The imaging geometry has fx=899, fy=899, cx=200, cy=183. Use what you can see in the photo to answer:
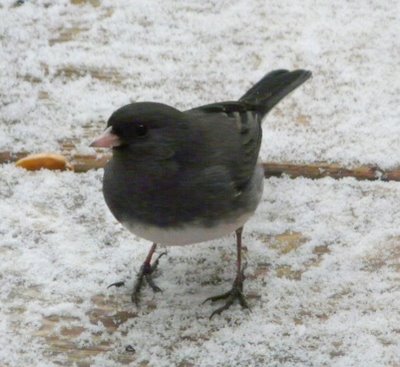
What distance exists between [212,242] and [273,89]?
0.69 m

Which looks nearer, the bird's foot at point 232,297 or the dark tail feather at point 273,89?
the bird's foot at point 232,297

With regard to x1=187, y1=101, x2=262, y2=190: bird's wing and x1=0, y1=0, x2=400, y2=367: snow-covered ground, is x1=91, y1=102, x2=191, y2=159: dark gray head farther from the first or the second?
x1=0, y1=0, x2=400, y2=367: snow-covered ground

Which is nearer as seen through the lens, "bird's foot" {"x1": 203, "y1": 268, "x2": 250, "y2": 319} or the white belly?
the white belly

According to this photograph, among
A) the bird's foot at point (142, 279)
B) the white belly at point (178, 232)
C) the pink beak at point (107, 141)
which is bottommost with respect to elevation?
the bird's foot at point (142, 279)

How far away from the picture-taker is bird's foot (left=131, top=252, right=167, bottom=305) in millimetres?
2822

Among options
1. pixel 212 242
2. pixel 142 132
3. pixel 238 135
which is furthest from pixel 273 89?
pixel 142 132

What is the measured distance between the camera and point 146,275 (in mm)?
2885

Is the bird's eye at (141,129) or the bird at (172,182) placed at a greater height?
the bird's eye at (141,129)

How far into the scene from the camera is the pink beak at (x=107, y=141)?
8.61ft

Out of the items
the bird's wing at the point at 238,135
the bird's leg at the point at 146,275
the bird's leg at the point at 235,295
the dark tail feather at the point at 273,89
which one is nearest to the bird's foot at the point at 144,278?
the bird's leg at the point at 146,275

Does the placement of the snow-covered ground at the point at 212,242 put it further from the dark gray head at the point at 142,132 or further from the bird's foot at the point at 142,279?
the dark gray head at the point at 142,132

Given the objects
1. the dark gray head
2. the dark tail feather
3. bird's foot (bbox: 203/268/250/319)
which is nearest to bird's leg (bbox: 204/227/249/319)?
bird's foot (bbox: 203/268/250/319)

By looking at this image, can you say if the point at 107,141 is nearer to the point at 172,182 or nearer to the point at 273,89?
the point at 172,182

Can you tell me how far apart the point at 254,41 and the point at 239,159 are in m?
1.48
